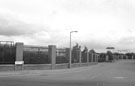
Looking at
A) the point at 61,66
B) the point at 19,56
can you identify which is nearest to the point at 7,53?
the point at 19,56

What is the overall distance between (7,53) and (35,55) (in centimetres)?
493

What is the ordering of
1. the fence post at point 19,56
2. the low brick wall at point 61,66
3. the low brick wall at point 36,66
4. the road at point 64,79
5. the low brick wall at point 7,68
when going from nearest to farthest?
the road at point 64,79 → the low brick wall at point 7,68 → the fence post at point 19,56 → the low brick wall at point 36,66 → the low brick wall at point 61,66

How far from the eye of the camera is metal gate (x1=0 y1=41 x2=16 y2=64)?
29.3 metres

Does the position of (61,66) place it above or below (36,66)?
below

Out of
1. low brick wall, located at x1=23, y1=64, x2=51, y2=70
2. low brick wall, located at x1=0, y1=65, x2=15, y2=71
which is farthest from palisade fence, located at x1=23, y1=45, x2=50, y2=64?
low brick wall, located at x1=0, y1=65, x2=15, y2=71

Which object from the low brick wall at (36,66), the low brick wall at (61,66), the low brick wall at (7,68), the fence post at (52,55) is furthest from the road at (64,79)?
the low brick wall at (61,66)

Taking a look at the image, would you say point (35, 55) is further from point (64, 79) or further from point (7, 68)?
point (64, 79)

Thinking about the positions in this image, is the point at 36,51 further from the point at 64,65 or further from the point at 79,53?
the point at 79,53

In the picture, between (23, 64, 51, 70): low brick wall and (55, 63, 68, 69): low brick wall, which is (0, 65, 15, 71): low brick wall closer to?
(23, 64, 51, 70): low brick wall

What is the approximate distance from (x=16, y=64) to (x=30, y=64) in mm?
2803

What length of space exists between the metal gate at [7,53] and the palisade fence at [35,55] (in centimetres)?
203

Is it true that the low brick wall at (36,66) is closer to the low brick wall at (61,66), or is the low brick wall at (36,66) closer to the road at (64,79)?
the low brick wall at (61,66)

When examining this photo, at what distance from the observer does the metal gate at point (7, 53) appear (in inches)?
1154

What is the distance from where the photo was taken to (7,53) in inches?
1175
